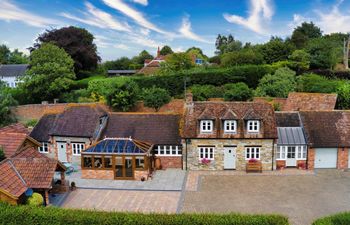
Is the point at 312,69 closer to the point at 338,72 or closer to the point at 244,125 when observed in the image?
the point at 338,72

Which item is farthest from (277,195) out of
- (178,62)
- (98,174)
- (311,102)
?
(178,62)

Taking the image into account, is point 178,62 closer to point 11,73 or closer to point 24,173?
point 24,173

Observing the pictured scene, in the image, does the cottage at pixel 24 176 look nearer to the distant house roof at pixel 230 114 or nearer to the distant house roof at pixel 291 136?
the distant house roof at pixel 230 114

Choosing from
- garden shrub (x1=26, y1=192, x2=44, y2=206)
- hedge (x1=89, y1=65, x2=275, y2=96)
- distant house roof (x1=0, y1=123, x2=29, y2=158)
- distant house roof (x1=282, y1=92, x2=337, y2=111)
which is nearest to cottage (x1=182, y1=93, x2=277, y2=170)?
distant house roof (x1=282, y1=92, x2=337, y2=111)

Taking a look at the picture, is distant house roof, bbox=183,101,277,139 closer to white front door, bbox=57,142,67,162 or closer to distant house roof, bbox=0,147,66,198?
white front door, bbox=57,142,67,162

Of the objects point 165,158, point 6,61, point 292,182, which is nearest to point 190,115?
point 165,158
